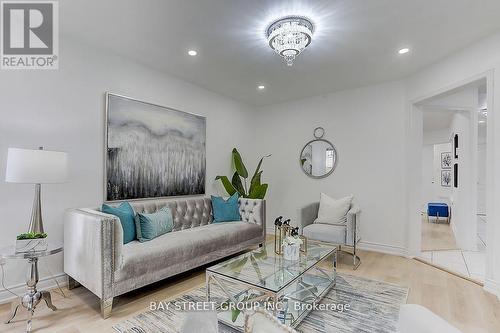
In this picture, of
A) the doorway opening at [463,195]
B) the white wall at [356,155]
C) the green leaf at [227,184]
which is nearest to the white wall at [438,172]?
the doorway opening at [463,195]

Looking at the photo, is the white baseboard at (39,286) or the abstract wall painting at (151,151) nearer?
the white baseboard at (39,286)

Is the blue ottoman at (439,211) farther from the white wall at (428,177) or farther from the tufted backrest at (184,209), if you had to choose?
the tufted backrest at (184,209)

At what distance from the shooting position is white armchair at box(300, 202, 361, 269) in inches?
133

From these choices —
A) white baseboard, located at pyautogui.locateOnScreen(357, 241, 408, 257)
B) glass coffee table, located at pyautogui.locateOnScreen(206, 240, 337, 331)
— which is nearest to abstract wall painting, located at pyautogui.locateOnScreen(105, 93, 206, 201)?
glass coffee table, located at pyautogui.locateOnScreen(206, 240, 337, 331)

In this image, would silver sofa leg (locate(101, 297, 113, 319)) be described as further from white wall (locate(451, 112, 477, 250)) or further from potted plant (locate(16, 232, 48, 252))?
white wall (locate(451, 112, 477, 250))

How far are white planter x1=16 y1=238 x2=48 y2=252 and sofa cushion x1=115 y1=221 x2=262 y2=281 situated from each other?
621 mm

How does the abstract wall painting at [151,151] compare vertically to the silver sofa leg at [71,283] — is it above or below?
above

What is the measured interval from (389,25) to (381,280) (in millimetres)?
2693

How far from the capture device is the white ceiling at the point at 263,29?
219cm

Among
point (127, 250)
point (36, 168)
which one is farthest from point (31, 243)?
point (127, 250)

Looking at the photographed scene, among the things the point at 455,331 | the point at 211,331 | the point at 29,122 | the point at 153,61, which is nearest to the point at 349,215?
the point at 455,331

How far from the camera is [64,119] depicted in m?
2.72

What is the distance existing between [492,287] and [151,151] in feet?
13.6

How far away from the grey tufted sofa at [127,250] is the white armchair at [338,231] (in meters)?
0.96
